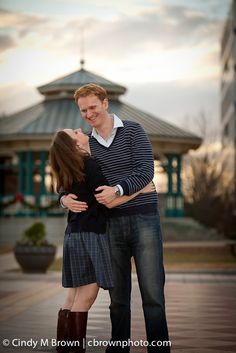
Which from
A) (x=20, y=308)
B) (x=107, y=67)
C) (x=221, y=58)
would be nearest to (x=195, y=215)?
(x=107, y=67)

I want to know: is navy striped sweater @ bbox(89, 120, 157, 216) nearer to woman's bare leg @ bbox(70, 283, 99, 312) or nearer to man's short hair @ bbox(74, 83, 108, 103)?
man's short hair @ bbox(74, 83, 108, 103)

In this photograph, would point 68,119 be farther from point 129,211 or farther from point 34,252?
point 129,211

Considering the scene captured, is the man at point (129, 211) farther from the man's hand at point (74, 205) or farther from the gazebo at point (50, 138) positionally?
the gazebo at point (50, 138)

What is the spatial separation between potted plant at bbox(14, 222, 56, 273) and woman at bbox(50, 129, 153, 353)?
42.1ft

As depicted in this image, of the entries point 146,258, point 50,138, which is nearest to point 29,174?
point 50,138

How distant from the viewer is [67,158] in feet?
21.0

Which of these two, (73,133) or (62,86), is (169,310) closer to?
(73,133)

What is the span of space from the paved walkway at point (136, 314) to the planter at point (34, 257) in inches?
41.5

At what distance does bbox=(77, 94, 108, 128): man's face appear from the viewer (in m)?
6.41

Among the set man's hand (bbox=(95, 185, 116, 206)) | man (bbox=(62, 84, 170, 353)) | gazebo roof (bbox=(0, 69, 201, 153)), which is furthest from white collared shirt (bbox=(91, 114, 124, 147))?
gazebo roof (bbox=(0, 69, 201, 153))

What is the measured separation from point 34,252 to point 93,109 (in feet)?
43.0

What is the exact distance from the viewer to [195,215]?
4972cm

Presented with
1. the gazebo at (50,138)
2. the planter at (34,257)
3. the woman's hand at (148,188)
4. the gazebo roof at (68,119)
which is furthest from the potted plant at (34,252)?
the gazebo roof at (68,119)

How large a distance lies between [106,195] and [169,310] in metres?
5.49
